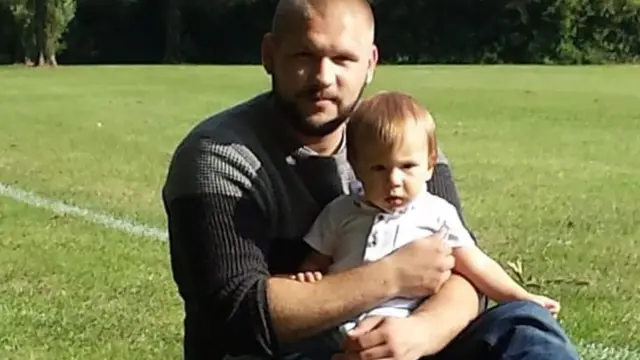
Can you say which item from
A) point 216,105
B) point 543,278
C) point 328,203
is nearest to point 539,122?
point 216,105

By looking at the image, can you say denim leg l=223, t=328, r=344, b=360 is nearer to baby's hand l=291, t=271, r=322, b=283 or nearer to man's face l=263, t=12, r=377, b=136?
baby's hand l=291, t=271, r=322, b=283

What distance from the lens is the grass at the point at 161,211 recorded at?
6.65m

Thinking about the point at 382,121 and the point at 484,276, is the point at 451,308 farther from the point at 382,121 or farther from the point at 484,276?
the point at 382,121

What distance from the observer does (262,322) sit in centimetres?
372

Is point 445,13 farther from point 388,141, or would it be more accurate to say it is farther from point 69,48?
point 388,141

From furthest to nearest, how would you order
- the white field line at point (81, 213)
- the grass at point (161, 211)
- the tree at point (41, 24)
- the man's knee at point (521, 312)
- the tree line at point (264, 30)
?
the tree line at point (264, 30) < the tree at point (41, 24) < the white field line at point (81, 213) < the grass at point (161, 211) < the man's knee at point (521, 312)

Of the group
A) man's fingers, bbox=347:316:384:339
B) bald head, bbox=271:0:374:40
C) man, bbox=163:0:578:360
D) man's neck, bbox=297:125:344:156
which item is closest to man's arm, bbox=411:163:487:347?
man, bbox=163:0:578:360

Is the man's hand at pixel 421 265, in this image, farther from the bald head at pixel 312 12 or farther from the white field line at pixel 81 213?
the white field line at pixel 81 213

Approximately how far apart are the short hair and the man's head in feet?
0.29

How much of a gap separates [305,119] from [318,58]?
167 millimetres

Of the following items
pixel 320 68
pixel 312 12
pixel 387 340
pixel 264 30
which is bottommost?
pixel 264 30

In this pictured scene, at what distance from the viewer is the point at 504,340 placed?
144 inches

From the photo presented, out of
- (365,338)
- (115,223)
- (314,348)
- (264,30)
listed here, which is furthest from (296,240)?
(264,30)

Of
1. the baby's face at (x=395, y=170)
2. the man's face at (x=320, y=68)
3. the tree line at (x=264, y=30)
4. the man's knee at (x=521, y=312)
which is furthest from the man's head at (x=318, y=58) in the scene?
the tree line at (x=264, y=30)
